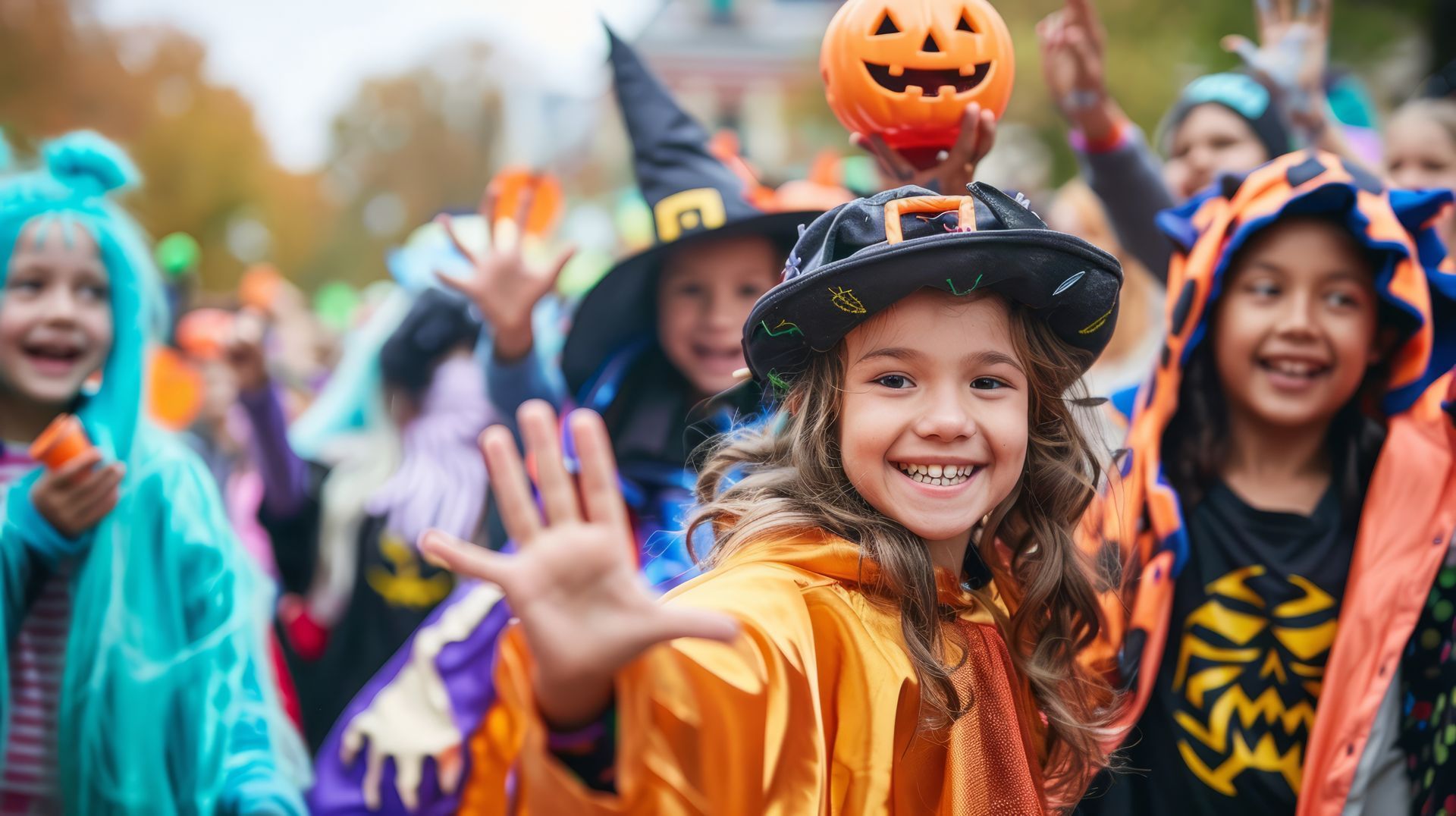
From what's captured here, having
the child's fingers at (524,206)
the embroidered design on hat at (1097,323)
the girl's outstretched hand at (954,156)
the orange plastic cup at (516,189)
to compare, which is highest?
the orange plastic cup at (516,189)

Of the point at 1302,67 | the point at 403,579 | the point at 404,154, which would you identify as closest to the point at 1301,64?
the point at 1302,67

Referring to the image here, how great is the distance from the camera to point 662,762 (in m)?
1.66

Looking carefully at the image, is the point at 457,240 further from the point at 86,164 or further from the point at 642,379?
the point at 86,164

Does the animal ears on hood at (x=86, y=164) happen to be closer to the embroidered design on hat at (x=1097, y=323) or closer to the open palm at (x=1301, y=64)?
the embroidered design on hat at (x=1097, y=323)

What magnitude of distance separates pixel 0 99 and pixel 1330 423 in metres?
18.5

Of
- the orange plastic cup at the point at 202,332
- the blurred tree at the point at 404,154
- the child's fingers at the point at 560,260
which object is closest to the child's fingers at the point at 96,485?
the child's fingers at the point at 560,260

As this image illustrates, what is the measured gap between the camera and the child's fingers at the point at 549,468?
5.24 feet

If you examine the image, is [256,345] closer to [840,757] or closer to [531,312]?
[531,312]

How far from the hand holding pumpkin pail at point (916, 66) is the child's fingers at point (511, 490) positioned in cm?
136

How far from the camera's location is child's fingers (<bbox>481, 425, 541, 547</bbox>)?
160 cm

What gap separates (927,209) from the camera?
2.20 m

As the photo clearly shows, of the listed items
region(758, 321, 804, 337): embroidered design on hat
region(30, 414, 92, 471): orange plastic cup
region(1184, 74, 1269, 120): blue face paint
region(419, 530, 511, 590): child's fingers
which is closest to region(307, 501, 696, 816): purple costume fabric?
region(30, 414, 92, 471): orange plastic cup

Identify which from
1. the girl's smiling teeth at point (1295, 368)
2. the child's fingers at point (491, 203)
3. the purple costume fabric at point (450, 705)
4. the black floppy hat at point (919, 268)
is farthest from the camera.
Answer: the child's fingers at point (491, 203)

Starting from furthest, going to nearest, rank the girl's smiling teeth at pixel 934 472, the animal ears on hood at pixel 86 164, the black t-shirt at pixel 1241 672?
the animal ears on hood at pixel 86 164
the black t-shirt at pixel 1241 672
the girl's smiling teeth at pixel 934 472
